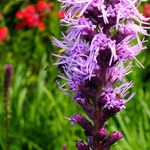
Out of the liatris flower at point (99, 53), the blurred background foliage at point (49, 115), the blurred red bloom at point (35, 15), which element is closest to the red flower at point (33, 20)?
the blurred red bloom at point (35, 15)

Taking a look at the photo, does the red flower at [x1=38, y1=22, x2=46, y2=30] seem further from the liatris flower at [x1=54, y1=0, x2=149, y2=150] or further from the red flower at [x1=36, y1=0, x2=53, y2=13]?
the liatris flower at [x1=54, y1=0, x2=149, y2=150]

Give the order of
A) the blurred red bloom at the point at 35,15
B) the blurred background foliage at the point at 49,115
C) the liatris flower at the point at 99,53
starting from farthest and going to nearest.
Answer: the blurred red bloom at the point at 35,15
the blurred background foliage at the point at 49,115
the liatris flower at the point at 99,53

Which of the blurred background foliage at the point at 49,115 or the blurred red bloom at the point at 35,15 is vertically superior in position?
the blurred red bloom at the point at 35,15

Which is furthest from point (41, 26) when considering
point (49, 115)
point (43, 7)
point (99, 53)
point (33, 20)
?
point (99, 53)

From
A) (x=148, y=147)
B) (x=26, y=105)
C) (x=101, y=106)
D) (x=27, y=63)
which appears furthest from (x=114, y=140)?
(x=27, y=63)

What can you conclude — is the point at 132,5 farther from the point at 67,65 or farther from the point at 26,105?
the point at 26,105

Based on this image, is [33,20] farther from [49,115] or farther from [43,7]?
[49,115]

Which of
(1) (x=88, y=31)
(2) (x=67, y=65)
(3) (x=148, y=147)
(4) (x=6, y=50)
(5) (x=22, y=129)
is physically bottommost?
(3) (x=148, y=147)

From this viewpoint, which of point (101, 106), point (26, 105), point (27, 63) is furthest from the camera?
point (27, 63)

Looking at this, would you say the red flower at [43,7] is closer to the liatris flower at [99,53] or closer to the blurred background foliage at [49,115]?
the blurred background foliage at [49,115]
